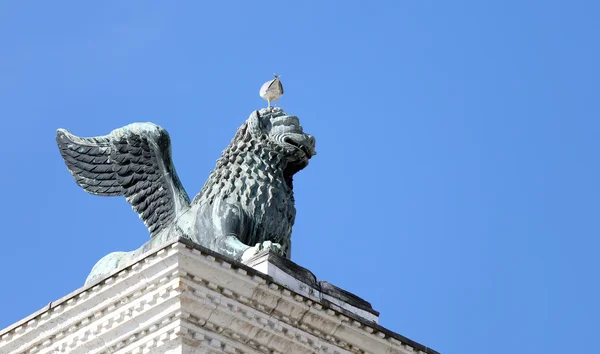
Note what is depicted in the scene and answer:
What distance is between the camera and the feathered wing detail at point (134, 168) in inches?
1304

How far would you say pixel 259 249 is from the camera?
3028 cm

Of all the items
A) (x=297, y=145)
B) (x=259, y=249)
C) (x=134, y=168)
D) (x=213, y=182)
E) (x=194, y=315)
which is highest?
(x=297, y=145)

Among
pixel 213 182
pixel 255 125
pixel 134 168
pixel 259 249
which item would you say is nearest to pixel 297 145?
pixel 255 125

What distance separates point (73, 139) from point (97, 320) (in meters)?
5.65

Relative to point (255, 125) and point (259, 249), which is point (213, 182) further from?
point (259, 249)

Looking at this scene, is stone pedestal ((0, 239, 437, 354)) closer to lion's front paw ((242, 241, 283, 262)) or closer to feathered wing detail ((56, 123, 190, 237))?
lion's front paw ((242, 241, 283, 262))

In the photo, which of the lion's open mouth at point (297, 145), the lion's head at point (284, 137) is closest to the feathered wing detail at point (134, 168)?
the lion's head at point (284, 137)

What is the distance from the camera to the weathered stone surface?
31766mm

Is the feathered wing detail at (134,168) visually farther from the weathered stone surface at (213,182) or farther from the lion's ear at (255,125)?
the lion's ear at (255,125)

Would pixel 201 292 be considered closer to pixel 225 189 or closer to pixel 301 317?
pixel 301 317

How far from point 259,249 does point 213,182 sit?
8.47ft

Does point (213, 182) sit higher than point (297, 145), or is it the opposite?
point (297, 145)

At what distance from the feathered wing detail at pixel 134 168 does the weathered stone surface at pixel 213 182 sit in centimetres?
1

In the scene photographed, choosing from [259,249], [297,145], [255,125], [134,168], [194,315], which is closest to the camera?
[194,315]
